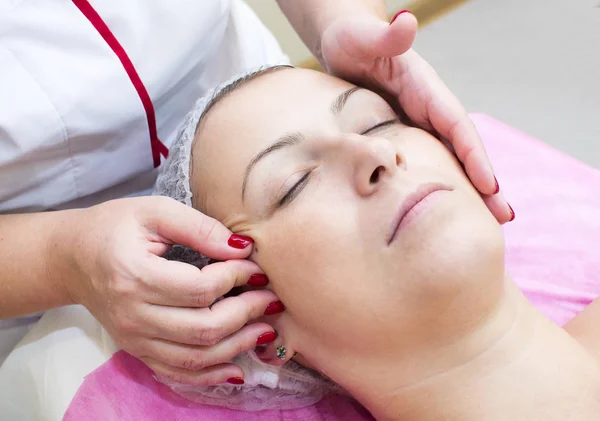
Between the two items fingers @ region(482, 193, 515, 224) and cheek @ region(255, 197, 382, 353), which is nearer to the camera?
cheek @ region(255, 197, 382, 353)

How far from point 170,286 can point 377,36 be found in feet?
1.83

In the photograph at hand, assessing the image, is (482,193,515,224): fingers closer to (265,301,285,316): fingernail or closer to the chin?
the chin

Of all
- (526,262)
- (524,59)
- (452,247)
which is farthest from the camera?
(524,59)

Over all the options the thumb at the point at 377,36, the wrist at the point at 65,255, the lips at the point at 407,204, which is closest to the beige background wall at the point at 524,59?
the thumb at the point at 377,36

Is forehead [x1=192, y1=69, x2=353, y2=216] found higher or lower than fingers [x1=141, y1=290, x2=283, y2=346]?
higher

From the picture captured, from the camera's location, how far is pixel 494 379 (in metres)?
0.87

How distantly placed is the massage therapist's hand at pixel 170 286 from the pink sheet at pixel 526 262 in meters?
0.17

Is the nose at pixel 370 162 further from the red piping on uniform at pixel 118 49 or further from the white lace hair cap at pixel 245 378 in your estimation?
the red piping on uniform at pixel 118 49

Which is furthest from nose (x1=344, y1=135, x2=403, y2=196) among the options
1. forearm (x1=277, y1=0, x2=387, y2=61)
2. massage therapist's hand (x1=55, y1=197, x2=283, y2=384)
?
forearm (x1=277, y1=0, x2=387, y2=61)

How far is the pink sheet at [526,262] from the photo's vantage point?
1.09 metres

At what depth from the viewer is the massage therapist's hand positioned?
2.81 feet

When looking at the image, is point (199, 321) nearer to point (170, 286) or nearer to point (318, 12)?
point (170, 286)

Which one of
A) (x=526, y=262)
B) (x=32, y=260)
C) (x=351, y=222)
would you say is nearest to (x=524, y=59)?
(x=526, y=262)

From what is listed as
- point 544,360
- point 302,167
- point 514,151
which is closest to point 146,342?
point 302,167
